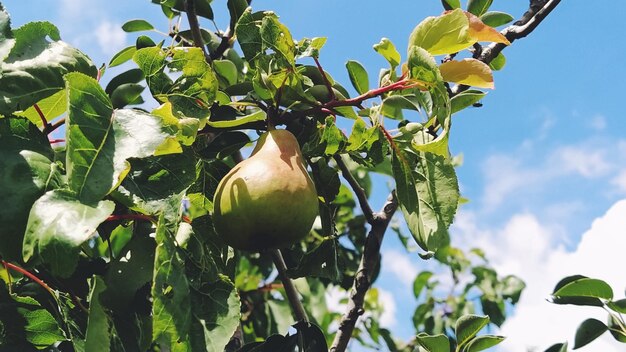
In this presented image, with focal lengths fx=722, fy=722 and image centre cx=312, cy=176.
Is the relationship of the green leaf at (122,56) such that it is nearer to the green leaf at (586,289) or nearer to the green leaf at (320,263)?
the green leaf at (320,263)

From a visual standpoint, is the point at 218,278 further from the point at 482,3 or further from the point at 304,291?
the point at 304,291

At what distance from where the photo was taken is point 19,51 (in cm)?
118

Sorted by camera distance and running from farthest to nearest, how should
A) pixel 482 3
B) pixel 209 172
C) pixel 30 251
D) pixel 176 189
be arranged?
pixel 482 3 < pixel 209 172 < pixel 176 189 < pixel 30 251

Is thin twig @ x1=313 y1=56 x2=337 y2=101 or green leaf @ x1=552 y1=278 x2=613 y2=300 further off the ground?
thin twig @ x1=313 y1=56 x2=337 y2=101

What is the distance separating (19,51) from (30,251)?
0.44 meters

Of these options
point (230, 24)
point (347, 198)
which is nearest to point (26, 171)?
point (230, 24)

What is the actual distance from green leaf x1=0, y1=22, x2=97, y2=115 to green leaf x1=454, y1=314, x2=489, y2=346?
80 centimetres

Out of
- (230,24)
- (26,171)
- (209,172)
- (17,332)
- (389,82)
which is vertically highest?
(230,24)

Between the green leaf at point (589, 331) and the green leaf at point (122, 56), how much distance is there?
116 cm

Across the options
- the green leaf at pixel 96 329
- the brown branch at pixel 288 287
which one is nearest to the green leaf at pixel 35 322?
the green leaf at pixel 96 329

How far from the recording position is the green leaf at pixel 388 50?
1.28 m

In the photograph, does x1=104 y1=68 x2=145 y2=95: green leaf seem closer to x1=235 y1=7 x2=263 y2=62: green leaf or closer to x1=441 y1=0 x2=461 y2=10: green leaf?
x1=235 y1=7 x2=263 y2=62: green leaf

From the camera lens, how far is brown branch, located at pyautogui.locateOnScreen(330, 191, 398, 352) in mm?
1566

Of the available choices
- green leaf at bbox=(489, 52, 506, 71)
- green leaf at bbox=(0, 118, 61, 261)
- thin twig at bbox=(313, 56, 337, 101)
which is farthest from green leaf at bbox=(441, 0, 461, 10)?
green leaf at bbox=(0, 118, 61, 261)
